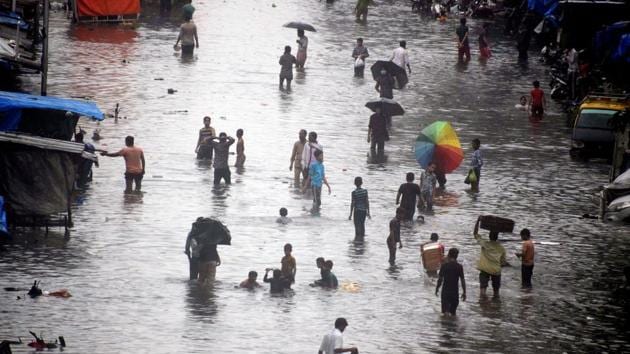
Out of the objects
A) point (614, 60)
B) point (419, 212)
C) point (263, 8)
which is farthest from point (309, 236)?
point (263, 8)

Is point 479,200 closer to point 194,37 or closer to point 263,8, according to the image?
point 194,37

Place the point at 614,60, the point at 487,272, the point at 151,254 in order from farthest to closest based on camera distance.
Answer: the point at 614,60
the point at 151,254
the point at 487,272

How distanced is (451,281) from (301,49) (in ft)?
73.2

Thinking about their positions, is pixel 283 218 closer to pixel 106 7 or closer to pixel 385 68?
pixel 385 68

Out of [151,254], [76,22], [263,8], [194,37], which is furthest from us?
[263,8]

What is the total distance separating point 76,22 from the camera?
4938 centimetres

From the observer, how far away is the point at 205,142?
1236 inches

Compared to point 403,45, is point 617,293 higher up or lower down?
lower down

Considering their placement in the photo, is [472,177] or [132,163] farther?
[472,177]

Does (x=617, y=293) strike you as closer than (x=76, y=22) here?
Yes

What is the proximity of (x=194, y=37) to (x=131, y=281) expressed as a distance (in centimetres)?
2249

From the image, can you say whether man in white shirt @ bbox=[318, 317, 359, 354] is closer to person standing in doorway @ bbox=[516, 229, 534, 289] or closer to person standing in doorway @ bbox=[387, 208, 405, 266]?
person standing in doorway @ bbox=[516, 229, 534, 289]

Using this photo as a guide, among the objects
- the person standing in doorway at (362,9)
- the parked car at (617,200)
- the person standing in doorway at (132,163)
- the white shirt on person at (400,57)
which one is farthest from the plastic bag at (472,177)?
the person standing in doorway at (362,9)

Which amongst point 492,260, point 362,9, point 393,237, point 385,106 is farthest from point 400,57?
point 492,260
